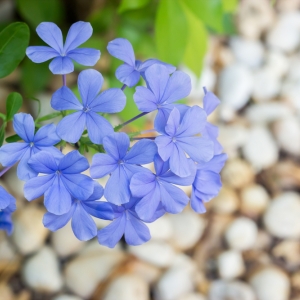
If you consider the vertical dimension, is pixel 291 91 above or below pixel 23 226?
above

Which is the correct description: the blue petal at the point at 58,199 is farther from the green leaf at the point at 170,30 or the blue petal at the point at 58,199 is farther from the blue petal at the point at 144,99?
the green leaf at the point at 170,30

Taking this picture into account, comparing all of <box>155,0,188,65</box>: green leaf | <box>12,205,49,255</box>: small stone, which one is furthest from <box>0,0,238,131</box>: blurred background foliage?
<box>12,205,49,255</box>: small stone

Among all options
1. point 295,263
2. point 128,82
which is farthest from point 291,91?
point 128,82

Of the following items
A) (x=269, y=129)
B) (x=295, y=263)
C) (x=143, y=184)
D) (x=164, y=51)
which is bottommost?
(x=295, y=263)

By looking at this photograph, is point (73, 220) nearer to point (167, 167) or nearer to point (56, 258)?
point (167, 167)

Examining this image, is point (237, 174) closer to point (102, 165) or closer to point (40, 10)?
point (40, 10)

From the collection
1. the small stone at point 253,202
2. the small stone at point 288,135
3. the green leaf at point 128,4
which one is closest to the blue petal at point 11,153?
the green leaf at point 128,4
